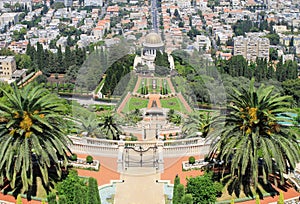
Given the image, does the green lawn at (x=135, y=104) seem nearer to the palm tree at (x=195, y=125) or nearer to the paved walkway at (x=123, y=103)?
the paved walkway at (x=123, y=103)

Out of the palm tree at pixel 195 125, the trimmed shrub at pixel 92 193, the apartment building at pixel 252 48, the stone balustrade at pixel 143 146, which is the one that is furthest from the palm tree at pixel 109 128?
the apartment building at pixel 252 48

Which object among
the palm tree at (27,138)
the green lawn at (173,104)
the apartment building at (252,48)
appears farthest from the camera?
the apartment building at (252,48)

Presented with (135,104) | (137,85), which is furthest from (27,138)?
(137,85)

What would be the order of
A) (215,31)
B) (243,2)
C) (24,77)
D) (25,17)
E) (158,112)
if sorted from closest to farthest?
(158,112) → (24,77) → (215,31) → (25,17) → (243,2)

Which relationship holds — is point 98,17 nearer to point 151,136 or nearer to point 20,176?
point 151,136

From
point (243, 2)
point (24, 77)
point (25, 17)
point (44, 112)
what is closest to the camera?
point (44, 112)

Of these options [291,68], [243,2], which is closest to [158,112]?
[291,68]

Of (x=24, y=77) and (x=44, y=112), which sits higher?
(x=44, y=112)
